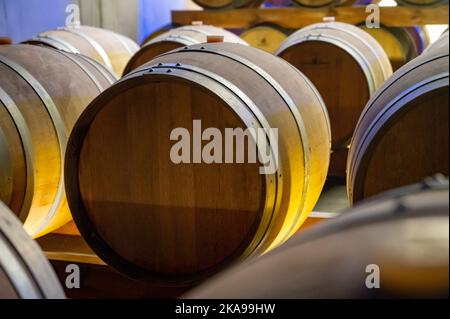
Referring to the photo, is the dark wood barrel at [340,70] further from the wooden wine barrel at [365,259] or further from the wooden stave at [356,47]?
the wooden wine barrel at [365,259]

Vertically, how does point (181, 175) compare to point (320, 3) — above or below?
below

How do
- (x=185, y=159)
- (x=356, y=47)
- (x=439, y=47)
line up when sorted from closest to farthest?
(x=439, y=47)
(x=185, y=159)
(x=356, y=47)

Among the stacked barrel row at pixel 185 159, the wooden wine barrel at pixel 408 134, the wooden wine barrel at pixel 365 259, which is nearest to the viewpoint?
the wooden wine barrel at pixel 365 259

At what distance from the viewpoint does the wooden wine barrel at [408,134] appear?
156 cm

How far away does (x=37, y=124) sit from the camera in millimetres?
2348

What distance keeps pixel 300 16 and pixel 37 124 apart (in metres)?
3.44

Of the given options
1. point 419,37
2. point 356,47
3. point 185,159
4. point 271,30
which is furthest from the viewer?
point 419,37

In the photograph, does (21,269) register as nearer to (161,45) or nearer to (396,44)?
(161,45)

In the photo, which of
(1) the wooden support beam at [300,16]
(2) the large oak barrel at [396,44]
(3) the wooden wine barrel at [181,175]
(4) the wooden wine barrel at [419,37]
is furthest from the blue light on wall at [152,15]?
(3) the wooden wine barrel at [181,175]

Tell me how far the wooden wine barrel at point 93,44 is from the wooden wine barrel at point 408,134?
271 cm

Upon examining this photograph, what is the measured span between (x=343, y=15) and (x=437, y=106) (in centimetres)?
373

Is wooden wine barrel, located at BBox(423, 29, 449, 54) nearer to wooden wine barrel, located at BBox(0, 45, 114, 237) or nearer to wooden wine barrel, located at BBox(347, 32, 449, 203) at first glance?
wooden wine barrel, located at BBox(347, 32, 449, 203)

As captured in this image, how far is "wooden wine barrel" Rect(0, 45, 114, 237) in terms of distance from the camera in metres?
2.22

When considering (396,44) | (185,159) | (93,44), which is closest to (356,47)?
(396,44)
